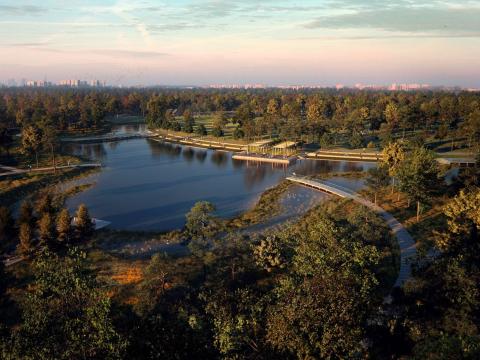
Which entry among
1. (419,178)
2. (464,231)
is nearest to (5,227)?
(464,231)

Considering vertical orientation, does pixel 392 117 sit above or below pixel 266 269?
above

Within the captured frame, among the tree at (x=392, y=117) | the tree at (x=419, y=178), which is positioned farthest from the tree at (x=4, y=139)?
the tree at (x=392, y=117)

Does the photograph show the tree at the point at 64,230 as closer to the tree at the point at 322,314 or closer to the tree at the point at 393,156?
the tree at the point at 322,314

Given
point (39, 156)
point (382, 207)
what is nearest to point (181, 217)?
point (382, 207)

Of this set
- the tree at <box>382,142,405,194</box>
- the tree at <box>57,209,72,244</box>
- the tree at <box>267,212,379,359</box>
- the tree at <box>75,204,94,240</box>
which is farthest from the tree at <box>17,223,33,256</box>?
the tree at <box>382,142,405,194</box>

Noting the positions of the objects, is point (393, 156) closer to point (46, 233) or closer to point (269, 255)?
point (269, 255)

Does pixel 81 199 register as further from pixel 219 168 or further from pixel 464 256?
pixel 464 256

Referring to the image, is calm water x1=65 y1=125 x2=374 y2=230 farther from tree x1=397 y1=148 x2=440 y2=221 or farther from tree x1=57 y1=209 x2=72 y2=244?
tree x1=397 y1=148 x2=440 y2=221
